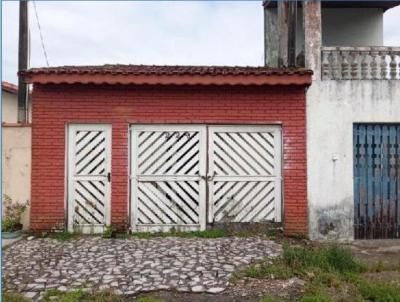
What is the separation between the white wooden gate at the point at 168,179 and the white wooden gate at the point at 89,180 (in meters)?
0.54

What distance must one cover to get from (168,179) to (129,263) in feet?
8.17

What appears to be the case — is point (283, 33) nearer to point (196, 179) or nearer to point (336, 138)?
point (336, 138)

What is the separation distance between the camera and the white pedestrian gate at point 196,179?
8547 mm

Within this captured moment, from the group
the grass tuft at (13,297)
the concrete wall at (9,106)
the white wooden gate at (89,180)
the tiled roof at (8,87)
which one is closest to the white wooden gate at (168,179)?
the white wooden gate at (89,180)

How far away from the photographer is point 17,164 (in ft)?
28.3

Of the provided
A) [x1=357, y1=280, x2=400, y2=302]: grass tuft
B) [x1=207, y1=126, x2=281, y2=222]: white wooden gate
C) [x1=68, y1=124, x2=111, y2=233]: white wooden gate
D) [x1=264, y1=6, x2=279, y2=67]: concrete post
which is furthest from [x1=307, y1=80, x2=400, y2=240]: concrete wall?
[x1=264, y1=6, x2=279, y2=67]: concrete post

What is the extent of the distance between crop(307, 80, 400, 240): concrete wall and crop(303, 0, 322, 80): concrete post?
1.18ft

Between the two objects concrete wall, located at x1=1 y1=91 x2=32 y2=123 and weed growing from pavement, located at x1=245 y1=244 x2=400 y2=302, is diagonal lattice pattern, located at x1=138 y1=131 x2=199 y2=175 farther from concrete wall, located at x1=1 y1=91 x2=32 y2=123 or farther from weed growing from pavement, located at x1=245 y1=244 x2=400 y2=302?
concrete wall, located at x1=1 y1=91 x2=32 y2=123

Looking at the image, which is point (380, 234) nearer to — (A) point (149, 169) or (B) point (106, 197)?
(A) point (149, 169)

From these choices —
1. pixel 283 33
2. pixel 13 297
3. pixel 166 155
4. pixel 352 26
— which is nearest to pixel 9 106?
pixel 166 155

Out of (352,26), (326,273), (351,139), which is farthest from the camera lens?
(352,26)

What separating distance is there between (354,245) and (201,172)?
3.25m

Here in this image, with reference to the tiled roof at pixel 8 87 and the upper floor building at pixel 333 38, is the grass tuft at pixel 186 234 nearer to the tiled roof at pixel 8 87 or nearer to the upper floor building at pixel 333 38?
the upper floor building at pixel 333 38

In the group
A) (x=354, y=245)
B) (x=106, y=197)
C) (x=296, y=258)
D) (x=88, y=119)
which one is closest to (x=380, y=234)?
(x=354, y=245)
